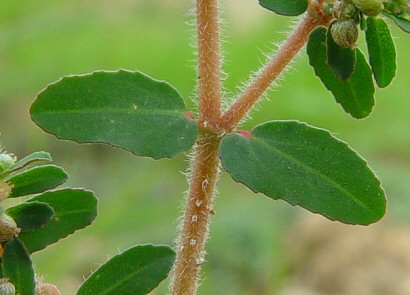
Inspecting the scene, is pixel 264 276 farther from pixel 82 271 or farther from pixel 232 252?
pixel 82 271

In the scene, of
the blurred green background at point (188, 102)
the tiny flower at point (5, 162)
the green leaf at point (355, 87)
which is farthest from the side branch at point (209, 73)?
the blurred green background at point (188, 102)

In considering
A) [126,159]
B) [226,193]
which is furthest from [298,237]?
[126,159]

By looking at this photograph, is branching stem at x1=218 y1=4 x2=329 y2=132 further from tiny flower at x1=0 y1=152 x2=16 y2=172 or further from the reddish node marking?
tiny flower at x1=0 y1=152 x2=16 y2=172

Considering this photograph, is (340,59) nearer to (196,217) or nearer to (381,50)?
(381,50)

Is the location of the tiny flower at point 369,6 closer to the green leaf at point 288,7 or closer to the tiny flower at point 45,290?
the green leaf at point 288,7

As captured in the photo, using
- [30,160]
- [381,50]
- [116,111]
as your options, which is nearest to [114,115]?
[116,111]

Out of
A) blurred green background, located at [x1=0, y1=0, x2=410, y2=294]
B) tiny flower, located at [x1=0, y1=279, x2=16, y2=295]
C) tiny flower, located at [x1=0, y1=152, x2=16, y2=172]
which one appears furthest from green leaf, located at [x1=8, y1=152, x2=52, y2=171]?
blurred green background, located at [x1=0, y1=0, x2=410, y2=294]
